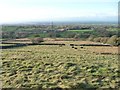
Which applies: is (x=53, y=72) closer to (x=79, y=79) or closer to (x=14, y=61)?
(x=79, y=79)

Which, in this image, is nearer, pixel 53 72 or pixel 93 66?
pixel 53 72

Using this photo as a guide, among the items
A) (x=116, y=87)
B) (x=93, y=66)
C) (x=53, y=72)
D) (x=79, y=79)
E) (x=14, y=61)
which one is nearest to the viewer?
(x=116, y=87)

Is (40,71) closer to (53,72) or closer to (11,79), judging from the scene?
(53,72)

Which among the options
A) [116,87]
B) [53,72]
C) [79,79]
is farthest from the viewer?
[53,72]

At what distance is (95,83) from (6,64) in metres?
8.59

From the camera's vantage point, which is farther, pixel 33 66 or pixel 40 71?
pixel 33 66

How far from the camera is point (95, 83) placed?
52.5 feet

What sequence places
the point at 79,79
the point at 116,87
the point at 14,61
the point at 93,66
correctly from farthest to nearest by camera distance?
the point at 14,61
the point at 93,66
the point at 79,79
the point at 116,87

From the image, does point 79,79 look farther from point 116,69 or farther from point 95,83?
point 116,69

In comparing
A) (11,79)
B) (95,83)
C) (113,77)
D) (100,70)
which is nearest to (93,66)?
(100,70)

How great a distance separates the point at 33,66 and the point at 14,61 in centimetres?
248

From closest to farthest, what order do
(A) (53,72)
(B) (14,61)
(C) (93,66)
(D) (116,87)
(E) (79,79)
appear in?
(D) (116,87)
(E) (79,79)
(A) (53,72)
(C) (93,66)
(B) (14,61)

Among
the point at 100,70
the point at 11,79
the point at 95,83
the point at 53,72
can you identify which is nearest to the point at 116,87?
the point at 95,83

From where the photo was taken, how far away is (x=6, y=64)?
69.6ft
